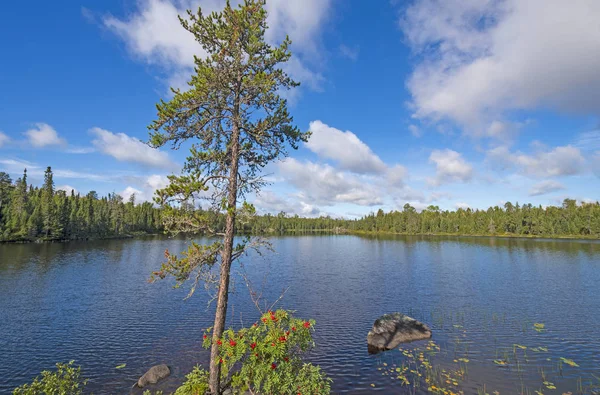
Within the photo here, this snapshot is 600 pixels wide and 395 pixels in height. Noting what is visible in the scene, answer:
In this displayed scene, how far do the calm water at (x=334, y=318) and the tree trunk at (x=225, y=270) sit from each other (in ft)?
18.3

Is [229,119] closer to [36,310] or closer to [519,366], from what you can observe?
[519,366]

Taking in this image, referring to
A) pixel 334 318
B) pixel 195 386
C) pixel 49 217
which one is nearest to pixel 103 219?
pixel 49 217

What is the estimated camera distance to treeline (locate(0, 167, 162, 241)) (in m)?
104

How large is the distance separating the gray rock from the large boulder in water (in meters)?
14.3

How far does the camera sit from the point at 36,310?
3269 centimetres

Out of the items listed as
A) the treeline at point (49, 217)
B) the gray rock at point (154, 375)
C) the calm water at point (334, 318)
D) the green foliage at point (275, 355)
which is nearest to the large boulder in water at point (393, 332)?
the calm water at point (334, 318)

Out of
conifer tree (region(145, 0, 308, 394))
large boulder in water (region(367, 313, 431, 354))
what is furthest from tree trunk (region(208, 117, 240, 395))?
large boulder in water (region(367, 313, 431, 354))

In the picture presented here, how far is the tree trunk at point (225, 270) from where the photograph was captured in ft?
46.9

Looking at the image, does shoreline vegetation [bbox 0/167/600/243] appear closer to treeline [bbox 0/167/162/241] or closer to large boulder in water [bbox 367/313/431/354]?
treeline [bbox 0/167/162/241]

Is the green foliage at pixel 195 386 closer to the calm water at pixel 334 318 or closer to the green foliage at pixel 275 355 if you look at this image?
the green foliage at pixel 275 355

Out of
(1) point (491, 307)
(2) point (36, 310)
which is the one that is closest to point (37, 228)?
(2) point (36, 310)

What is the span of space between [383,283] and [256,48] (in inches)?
1601

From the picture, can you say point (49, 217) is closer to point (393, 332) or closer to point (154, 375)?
point (154, 375)

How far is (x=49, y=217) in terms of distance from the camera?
4360 inches
